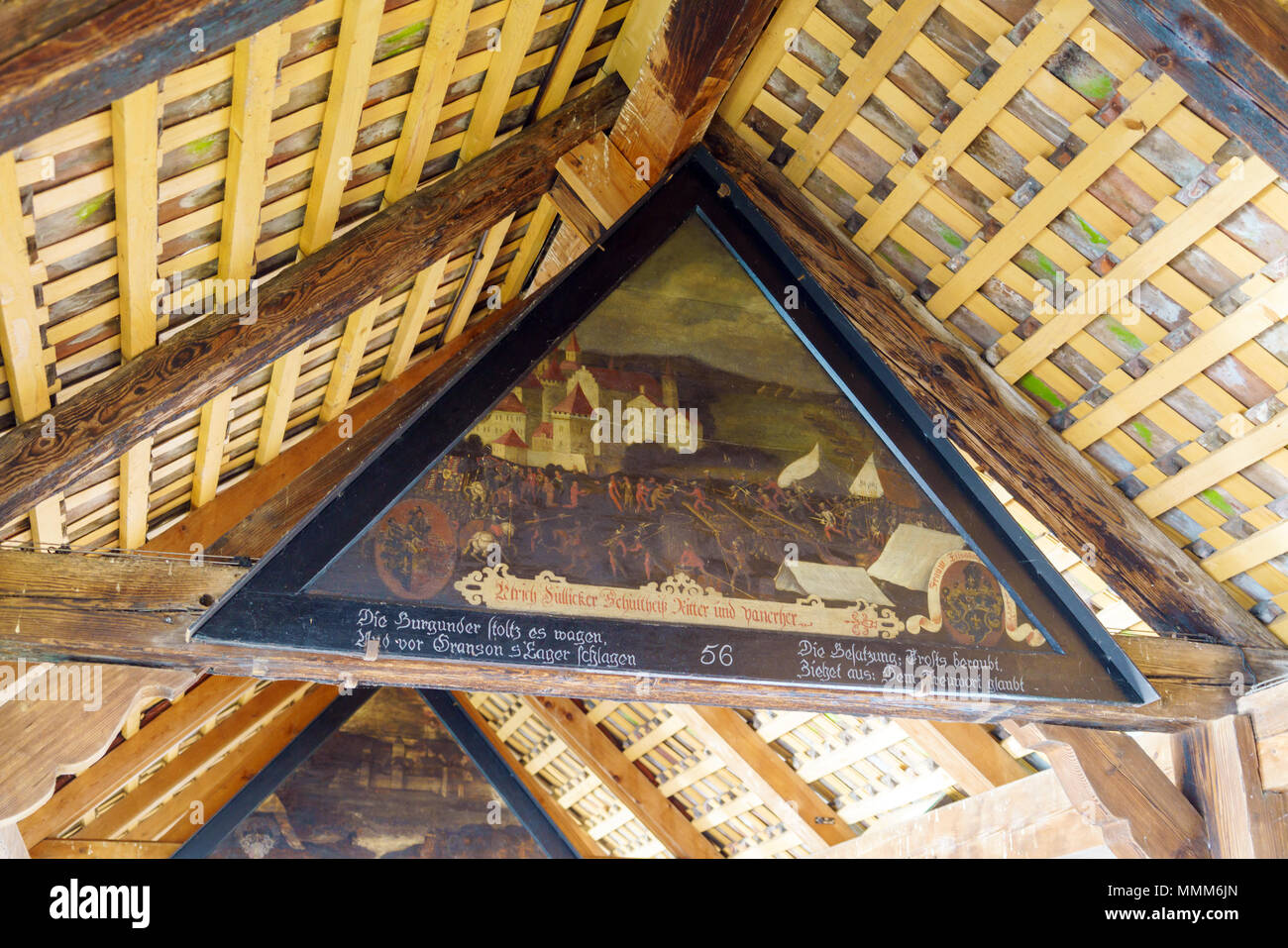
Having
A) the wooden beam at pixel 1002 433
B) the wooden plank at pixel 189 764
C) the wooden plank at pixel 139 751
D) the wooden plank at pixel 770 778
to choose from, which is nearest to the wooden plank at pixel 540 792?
the wooden plank at pixel 189 764

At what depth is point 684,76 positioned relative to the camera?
3.19 m

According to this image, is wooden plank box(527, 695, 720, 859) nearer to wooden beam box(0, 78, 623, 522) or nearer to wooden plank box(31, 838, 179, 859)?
wooden plank box(31, 838, 179, 859)

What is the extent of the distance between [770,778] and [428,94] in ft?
13.2

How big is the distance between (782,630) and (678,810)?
4.39m

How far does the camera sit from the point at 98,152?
231cm

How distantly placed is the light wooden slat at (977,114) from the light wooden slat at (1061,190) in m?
0.26

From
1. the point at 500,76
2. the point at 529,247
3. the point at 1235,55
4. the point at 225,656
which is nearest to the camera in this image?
the point at 1235,55

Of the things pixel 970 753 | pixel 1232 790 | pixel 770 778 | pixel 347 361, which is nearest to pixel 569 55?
pixel 347 361

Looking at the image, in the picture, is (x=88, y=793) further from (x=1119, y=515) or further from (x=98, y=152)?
(x=1119, y=515)

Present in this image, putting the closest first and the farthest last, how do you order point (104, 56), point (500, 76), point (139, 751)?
point (104, 56) < point (500, 76) < point (139, 751)

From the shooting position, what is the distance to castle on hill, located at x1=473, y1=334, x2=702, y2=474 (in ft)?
10.4

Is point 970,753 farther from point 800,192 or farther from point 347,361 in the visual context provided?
point 347,361

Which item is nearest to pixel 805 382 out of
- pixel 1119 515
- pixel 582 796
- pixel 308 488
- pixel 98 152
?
pixel 1119 515

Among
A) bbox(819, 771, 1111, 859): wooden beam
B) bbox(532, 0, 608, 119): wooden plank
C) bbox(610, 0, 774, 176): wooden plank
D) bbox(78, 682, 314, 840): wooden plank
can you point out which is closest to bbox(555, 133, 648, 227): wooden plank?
bbox(610, 0, 774, 176): wooden plank
